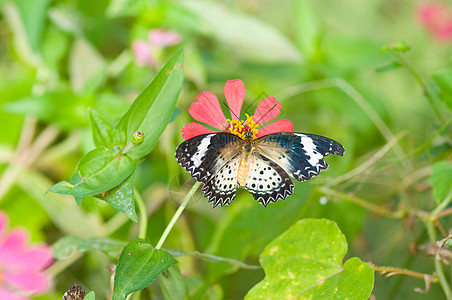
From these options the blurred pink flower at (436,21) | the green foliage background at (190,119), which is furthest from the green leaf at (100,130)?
the blurred pink flower at (436,21)

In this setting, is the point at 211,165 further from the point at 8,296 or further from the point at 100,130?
the point at 8,296

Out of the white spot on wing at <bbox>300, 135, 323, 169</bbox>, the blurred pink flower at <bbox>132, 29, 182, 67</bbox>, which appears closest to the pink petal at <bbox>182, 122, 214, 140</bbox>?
the white spot on wing at <bbox>300, 135, 323, 169</bbox>

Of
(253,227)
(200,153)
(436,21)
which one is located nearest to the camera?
(200,153)

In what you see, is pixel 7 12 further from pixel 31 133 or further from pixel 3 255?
pixel 3 255

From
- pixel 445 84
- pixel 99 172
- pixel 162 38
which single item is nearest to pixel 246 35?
pixel 162 38

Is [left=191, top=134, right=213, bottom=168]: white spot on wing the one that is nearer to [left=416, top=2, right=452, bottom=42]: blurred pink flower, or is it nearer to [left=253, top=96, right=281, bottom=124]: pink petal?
[left=253, top=96, right=281, bottom=124]: pink petal
